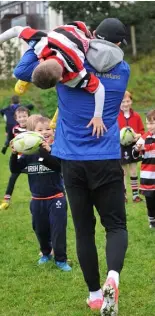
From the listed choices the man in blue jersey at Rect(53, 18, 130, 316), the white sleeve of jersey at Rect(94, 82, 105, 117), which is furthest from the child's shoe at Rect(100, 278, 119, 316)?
the white sleeve of jersey at Rect(94, 82, 105, 117)

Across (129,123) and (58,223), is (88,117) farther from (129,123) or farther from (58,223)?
(129,123)

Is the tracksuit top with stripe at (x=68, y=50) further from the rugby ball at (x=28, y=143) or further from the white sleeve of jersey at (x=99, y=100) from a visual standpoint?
the rugby ball at (x=28, y=143)

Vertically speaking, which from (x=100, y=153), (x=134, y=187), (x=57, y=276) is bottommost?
(x=134, y=187)

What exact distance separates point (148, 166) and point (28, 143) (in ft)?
8.53

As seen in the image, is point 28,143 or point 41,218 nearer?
point 28,143

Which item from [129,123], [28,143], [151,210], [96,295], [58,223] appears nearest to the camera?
[96,295]

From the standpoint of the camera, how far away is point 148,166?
6902mm

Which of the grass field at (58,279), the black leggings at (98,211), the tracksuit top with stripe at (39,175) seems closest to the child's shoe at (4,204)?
the grass field at (58,279)

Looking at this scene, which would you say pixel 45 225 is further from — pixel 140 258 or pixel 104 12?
pixel 104 12

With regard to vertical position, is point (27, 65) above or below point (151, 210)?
above

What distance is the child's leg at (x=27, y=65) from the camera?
3758 millimetres

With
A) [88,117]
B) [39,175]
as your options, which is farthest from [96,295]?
[39,175]

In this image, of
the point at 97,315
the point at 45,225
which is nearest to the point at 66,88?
the point at 97,315

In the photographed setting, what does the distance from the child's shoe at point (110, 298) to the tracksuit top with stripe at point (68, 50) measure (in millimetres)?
1273
